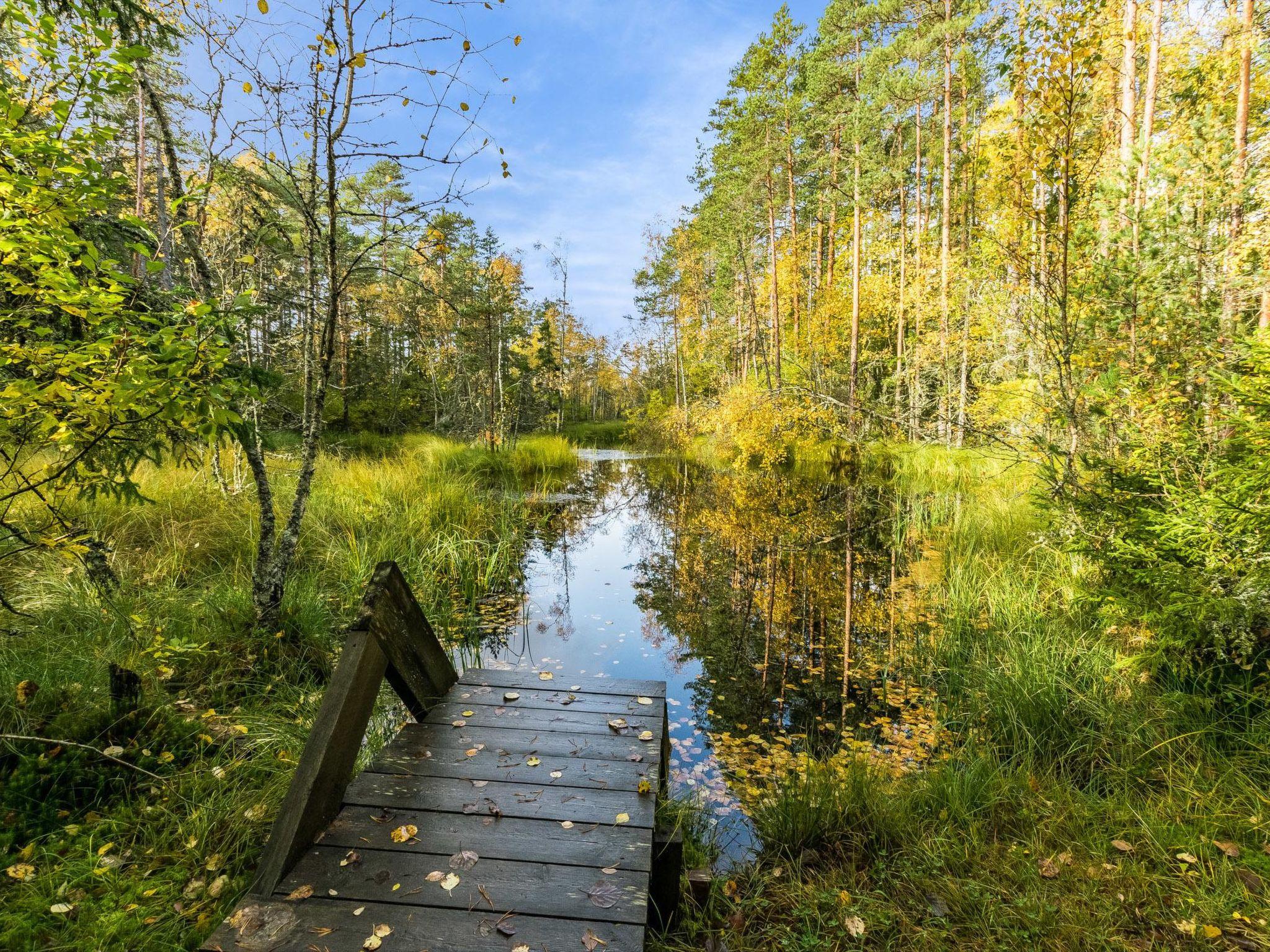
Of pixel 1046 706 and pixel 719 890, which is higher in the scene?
pixel 1046 706

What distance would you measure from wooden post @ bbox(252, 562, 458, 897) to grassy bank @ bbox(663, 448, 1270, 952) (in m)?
1.39

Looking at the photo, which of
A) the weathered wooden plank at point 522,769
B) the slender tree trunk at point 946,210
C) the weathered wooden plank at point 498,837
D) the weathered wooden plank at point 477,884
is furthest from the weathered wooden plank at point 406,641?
the slender tree trunk at point 946,210

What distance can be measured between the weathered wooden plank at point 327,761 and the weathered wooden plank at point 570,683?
113cm

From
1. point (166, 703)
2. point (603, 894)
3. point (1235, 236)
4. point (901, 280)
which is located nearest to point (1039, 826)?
point (603, 894)

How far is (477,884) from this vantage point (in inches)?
69.6

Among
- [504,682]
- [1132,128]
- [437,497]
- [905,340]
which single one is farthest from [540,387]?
[504,682]

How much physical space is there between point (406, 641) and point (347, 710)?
0.65 m

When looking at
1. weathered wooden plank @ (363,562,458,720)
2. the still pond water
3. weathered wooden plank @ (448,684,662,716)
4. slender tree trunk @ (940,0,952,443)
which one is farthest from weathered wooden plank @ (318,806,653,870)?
slender tree trunk @ (940,0,952,443)

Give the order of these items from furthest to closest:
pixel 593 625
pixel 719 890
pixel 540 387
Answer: pixel 540 387 < pixel 593 625 < pixel 719 890

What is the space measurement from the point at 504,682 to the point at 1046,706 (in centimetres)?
323

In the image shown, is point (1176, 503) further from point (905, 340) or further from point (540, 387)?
point (540, 387)

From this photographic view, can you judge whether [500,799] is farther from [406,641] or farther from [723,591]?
[723,591]

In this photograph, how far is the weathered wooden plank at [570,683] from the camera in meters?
Result: 3.26

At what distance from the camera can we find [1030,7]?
3.21 m
